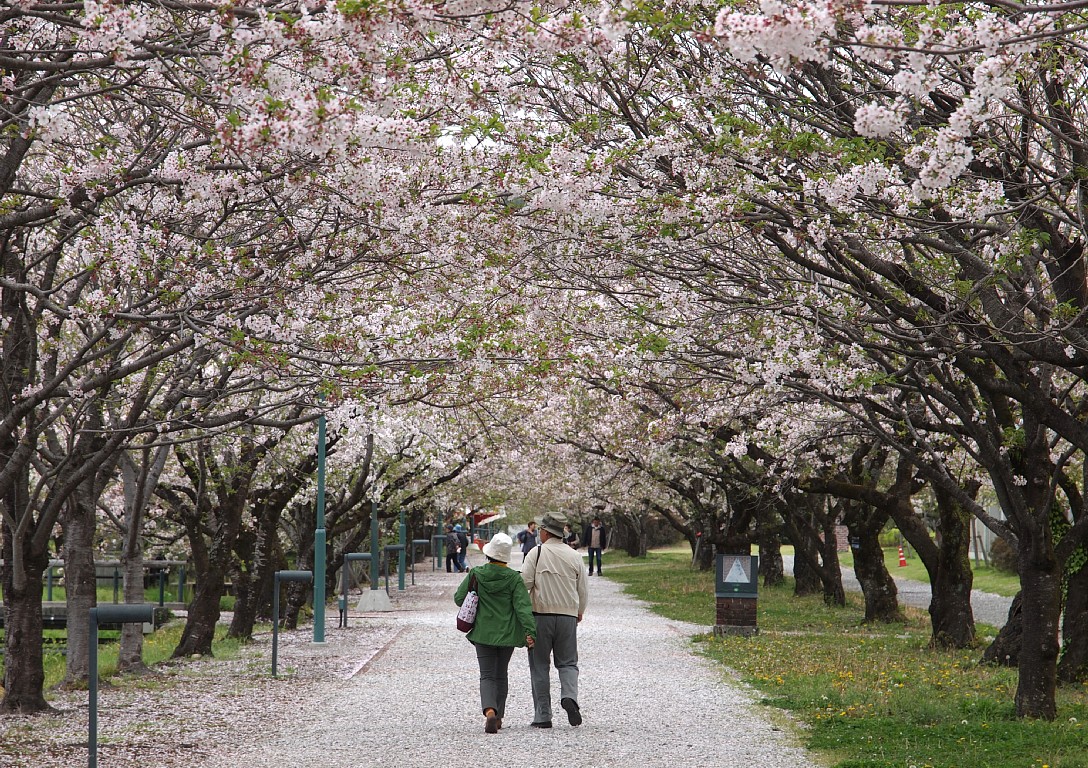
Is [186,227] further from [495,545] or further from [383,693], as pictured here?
[383,693]

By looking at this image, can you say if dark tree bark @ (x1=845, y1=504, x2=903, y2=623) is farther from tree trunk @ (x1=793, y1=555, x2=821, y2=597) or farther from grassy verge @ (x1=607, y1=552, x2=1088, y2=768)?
tree trunk @ (x1=793, y1=555, x2=821, y2=597)

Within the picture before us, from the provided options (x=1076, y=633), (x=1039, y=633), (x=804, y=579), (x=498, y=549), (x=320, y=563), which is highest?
(x=498, y=549)

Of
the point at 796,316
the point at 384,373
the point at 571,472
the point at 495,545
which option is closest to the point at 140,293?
the point at 384,373

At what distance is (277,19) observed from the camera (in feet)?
17.6

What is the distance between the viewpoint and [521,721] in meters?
10.8

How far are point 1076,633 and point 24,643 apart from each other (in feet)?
37.1

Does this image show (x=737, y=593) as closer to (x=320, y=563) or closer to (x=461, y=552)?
(x=320, y=563)

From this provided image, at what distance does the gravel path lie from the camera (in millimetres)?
9055

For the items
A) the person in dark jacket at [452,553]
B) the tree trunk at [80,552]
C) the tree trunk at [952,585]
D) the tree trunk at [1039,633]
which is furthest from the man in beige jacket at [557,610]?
the person in dark jacket at [452,553]

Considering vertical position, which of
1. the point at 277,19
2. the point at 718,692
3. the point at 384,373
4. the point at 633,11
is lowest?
the point at 718,692

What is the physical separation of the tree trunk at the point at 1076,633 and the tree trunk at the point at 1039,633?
9.23 ft

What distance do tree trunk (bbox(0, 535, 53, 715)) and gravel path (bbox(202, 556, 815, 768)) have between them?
8.23 ft

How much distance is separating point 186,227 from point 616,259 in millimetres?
3729

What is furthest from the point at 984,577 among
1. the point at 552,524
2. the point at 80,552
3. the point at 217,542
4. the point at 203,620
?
the point at 80,552
